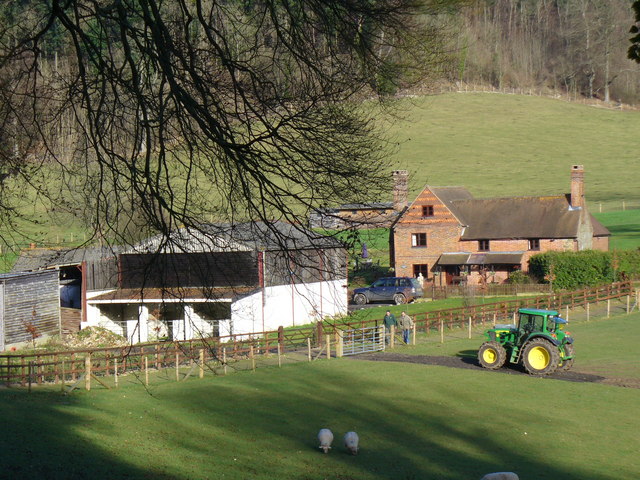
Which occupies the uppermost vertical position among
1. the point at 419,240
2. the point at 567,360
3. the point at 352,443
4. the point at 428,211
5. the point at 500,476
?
the point at 428,211

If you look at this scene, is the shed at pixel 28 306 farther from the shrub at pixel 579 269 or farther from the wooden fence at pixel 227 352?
the shrub at pixel 579 269

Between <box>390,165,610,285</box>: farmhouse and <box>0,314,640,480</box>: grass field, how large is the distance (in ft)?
87.9

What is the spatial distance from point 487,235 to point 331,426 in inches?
1487

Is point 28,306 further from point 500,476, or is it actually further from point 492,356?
point 500,476

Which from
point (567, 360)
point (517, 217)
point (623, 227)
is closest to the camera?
point (567, 360)

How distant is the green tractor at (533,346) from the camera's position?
26.7 metres

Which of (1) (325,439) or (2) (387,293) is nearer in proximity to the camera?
(1) (325,439)

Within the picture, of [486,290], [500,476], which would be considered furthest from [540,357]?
[486,290]

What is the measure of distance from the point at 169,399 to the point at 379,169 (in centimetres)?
1325

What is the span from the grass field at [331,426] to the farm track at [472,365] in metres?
0.84

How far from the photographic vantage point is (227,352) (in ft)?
95.9

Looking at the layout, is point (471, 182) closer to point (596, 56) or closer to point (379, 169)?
point (596, 56)

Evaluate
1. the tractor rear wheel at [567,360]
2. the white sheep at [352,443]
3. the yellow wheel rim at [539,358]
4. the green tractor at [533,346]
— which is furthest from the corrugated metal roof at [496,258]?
the white sheep at [352,443]

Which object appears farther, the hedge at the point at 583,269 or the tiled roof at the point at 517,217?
the tiled roof at the point at 517,217
